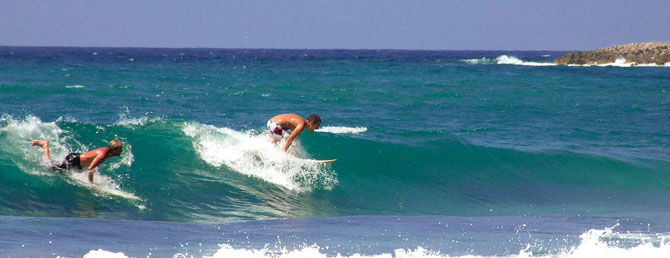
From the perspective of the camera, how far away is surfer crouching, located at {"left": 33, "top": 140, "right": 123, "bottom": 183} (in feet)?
34.2

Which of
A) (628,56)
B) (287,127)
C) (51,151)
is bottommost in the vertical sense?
(51,151)

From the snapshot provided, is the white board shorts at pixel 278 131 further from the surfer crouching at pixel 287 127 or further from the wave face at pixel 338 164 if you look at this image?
the wave face at pixel 338 164

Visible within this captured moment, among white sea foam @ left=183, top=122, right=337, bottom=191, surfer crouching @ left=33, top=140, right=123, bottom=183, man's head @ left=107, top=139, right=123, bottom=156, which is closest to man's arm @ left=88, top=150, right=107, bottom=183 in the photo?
surfer crouching @ left=33, top=140, right=123, bottom=183

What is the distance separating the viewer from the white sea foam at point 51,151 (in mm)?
10914

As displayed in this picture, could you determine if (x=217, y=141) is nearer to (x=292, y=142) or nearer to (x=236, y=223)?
(x=292, y=142)

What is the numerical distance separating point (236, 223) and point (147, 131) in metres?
5.35

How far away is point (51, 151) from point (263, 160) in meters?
3.48

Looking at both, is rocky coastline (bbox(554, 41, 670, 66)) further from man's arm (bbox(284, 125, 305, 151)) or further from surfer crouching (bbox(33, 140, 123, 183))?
surfer crouching (bbox(33, 140, 123, 183))

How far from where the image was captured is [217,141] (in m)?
13.9

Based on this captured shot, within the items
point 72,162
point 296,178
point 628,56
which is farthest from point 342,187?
point 628,56

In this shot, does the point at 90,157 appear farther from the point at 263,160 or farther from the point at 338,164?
the point at 338,164

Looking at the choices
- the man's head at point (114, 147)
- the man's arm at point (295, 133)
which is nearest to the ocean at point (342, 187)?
the man's arm at point (295, 133)

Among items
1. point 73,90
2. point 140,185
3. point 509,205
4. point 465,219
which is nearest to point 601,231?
point 465,219

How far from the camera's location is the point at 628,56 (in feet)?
232
